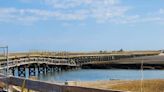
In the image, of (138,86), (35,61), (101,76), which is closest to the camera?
(138,86)

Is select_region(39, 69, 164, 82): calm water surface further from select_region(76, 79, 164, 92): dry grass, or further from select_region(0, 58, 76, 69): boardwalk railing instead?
select_region(76, 79, 164, 92): dry grass

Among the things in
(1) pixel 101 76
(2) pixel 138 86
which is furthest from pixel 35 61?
(2) pixel 138 86

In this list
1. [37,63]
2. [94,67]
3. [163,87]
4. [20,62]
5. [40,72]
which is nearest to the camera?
[163,87]

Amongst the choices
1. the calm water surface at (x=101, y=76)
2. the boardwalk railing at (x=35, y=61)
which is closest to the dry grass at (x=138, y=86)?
the calm water surface at (x=101, y=76)

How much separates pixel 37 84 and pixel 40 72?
275 ft

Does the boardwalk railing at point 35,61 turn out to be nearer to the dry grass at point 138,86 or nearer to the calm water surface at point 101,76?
the calm water surface at point 101,76

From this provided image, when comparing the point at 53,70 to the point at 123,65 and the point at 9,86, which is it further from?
the point at 9,86

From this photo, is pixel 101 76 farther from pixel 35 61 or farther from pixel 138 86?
pixel 138 86

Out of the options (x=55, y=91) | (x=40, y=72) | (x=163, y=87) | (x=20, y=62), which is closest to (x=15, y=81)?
(x=55, y=91)

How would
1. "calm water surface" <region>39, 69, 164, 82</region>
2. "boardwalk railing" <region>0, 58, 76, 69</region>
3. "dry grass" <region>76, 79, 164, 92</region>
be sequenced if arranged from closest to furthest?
"dry grass" <region>76, 79, 164, 92</region> < "calm water surface" <region>39, 69, 164, 82</region> < "boardwalk railing" <region>0, 58, 76, 69</region>

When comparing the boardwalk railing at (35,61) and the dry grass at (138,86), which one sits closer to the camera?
the dry grass at (138,86)

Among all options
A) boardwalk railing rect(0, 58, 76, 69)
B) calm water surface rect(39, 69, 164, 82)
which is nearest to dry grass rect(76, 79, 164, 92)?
calm water surface rect(39, 69, 164, 82)

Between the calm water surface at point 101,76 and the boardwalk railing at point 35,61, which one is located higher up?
the boardwalk railing at point 35,61

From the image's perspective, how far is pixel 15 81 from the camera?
74.7 ft
